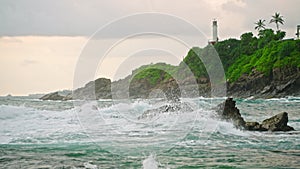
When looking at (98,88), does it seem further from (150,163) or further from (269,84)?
(269,84)

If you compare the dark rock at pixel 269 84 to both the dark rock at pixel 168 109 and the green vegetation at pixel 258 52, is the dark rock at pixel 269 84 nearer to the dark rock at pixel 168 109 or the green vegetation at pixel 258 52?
the green vegetation at pixel 258 52

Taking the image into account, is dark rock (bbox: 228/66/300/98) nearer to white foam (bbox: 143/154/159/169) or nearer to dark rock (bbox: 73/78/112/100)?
dark rock (bbox: 73/78/112/100)

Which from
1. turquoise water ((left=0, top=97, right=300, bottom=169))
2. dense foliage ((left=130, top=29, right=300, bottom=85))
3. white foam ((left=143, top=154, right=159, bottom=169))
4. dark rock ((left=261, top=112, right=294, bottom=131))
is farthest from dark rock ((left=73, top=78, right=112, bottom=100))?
dense foliage ((left=130, top=29, right=300, bottom=85))

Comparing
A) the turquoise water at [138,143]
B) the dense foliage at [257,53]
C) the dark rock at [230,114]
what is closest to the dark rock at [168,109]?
the turquoise water at [138,143]

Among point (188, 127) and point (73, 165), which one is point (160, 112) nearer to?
point (188, 127)

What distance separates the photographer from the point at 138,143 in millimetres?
16031

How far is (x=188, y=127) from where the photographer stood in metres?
20.4

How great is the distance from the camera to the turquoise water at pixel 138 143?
510 inches

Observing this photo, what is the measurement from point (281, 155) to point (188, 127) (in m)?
6.81

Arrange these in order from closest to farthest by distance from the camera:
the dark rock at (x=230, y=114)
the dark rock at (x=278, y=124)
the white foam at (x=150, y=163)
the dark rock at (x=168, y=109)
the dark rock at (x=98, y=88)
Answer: the white foam at (x=150, y=163)
the dark rock at (x=98, y=88)
the dark rock at (x=278, y=124)
the dark rock at (x=230, y=114)
the dark rock at (x=168, y=109)

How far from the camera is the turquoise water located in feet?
42.5

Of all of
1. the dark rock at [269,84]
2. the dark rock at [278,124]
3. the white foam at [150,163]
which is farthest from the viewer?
the dark rock at [269,84]

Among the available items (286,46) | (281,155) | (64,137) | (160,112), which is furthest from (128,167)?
(286,46)

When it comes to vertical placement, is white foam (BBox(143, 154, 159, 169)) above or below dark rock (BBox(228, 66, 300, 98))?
below
